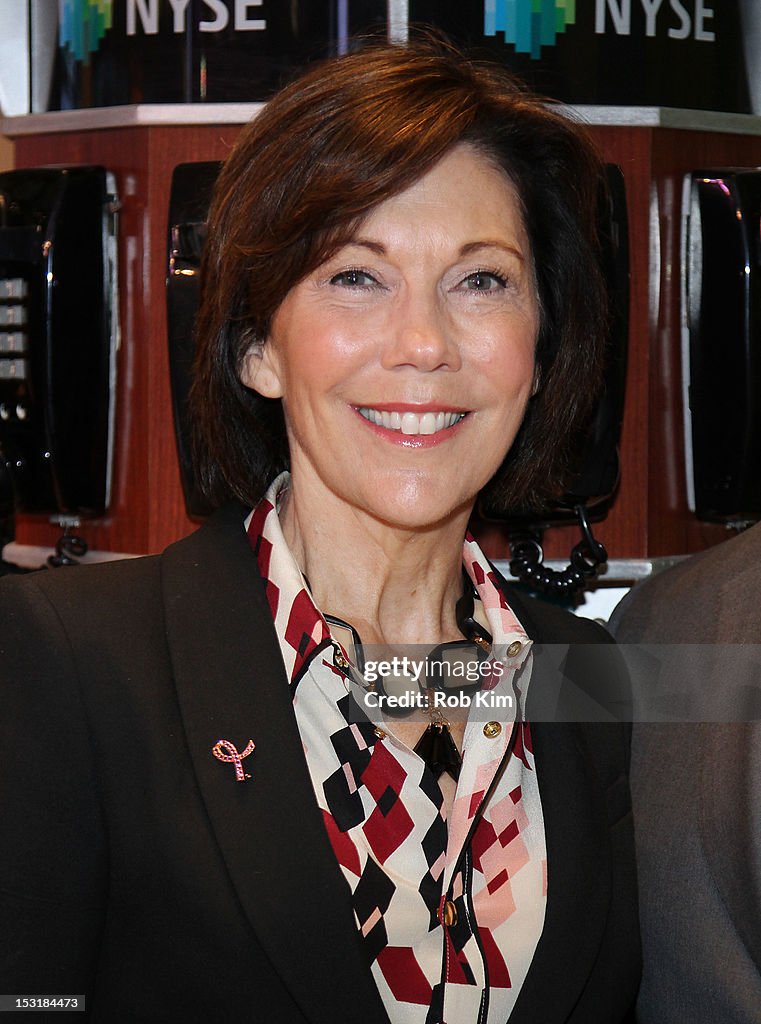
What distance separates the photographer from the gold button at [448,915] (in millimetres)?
1446

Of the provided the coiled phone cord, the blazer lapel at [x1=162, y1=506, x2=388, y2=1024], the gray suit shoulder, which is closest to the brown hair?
the coiled phone cord

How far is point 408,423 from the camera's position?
5.19ft

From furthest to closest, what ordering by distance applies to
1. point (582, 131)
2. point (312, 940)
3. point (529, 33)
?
1. point (529, 33)
2. point (582, 131)
3. point (312, 940)

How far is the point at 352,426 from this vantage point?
158cm

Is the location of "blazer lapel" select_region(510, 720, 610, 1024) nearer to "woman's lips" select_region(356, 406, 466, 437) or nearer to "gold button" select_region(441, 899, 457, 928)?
"gold button" select_region(441, 899, 457, 928)

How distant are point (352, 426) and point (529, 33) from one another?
2.38 feet

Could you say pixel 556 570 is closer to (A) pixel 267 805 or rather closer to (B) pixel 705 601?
(B) pixel 705 601

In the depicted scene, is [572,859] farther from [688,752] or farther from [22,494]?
[22,494]

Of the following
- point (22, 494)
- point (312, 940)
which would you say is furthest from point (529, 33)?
point (312, 940)

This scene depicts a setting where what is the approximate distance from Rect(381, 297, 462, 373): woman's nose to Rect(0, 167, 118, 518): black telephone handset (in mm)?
652

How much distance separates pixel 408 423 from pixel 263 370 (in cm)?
23

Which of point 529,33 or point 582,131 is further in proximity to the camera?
point 529,33

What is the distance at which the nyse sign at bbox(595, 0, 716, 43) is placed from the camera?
1909mm

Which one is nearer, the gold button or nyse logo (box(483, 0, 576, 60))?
the gold button
